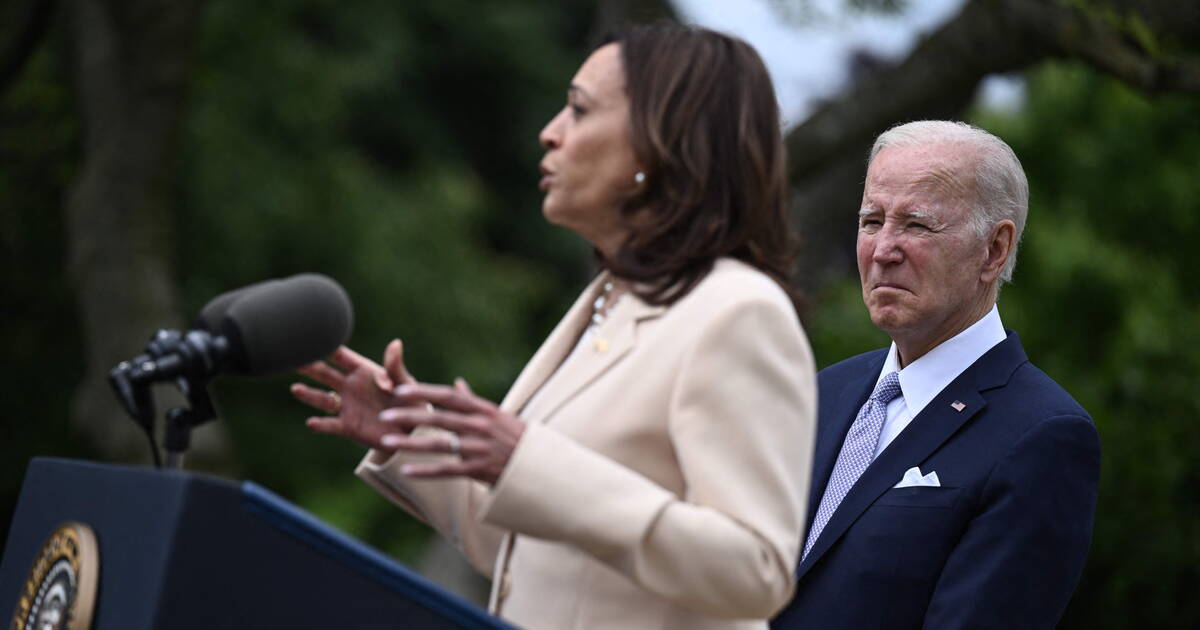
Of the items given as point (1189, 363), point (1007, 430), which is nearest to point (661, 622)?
point (1007, 430)

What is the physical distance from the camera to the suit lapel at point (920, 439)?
10.5ft

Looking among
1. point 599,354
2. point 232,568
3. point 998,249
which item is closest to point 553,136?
point 599,354

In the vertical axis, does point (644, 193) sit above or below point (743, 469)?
above

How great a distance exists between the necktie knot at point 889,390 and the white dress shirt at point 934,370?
2 cm

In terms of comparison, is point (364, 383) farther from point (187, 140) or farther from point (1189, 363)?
point (187, 140)

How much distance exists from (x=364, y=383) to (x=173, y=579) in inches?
27.7

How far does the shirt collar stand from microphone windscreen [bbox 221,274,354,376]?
4.87 ft

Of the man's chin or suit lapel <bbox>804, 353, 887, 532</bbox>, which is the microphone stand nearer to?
suit lapel <bbox>804, 353, 887, 532</bbox>

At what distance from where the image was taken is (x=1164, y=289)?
11352 millimetres

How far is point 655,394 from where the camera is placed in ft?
7.30

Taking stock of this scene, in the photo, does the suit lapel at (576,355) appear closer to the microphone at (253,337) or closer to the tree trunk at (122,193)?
the microphone at (253,337)

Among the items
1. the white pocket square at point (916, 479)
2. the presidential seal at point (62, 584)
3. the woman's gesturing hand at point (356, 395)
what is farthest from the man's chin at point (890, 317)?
the presidential seal at point (62, 584)

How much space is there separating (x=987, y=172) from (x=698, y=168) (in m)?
1.37

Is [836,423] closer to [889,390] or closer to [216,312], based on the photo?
[889,390]
